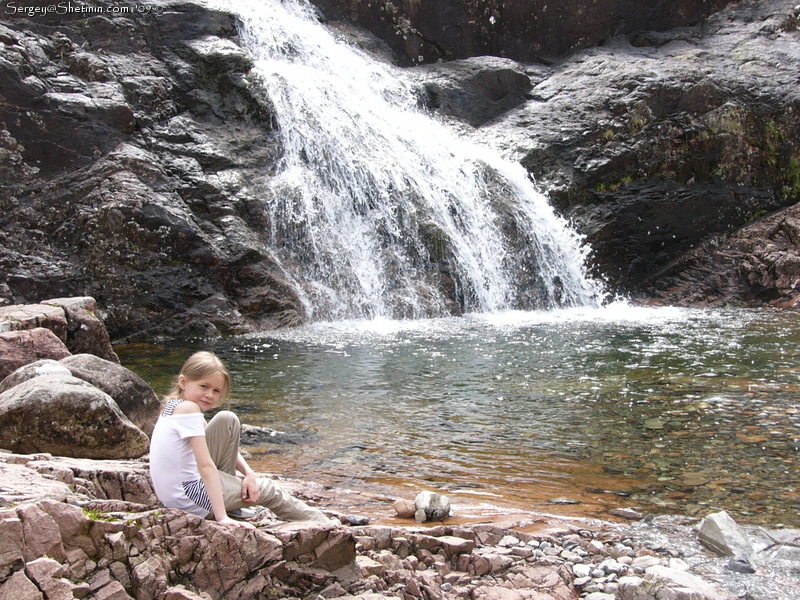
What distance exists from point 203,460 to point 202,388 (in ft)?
1.21

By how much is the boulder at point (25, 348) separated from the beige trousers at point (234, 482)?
3.83 metres

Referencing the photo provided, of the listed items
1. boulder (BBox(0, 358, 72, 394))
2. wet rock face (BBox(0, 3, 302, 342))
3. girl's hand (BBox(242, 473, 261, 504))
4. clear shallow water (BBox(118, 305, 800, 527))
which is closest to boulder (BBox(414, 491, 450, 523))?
clear shallow water (BBox(118, 305, 800, 527))

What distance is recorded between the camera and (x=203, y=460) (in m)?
3.37

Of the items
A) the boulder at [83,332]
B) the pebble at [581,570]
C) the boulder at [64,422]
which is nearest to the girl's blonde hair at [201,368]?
the boulder at [64,422]

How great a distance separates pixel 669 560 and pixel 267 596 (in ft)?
7.73

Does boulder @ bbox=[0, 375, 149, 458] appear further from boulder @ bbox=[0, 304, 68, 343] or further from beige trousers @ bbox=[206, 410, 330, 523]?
boulder @ bbox=[0, 304, 68, 343]

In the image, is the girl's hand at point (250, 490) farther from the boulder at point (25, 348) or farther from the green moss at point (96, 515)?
the boulder at point (25, 348)

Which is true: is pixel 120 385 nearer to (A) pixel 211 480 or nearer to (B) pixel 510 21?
(A) pixel 211 480

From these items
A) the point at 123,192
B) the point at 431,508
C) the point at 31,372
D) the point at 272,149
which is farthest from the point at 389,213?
the point at 431,508

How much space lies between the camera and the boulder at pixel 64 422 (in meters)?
4.60

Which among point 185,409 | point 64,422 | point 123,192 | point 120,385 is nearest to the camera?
point 185,409

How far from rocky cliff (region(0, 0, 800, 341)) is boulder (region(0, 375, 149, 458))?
8806mm

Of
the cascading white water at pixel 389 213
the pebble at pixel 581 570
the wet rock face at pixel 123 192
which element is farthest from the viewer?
the cascading white water at pixel 389 213

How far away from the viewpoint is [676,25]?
24406mm
